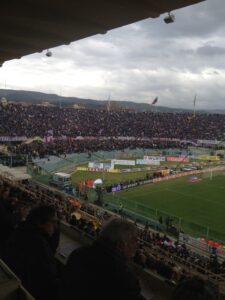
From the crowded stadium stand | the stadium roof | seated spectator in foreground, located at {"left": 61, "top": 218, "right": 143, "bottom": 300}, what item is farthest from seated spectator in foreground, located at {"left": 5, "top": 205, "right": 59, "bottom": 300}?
the stadium roof

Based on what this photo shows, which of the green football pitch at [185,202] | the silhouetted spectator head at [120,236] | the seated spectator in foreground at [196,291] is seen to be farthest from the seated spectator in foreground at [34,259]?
the green football pitch at [185,202]

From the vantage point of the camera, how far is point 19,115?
60781 millimetres

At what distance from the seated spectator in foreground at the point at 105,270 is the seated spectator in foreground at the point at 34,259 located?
52 cm

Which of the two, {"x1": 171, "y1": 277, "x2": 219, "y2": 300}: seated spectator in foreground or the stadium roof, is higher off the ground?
the stadium roof

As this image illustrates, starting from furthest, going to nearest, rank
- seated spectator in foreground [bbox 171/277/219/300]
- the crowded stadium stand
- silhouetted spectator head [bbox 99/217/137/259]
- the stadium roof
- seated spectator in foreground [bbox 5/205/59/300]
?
the crowded stadium stand < the stadium roof < seated spectator in foreground [bbox 5/205/59/300] < silhouetted spectator head [bbox 99/217/137/259] < seated spectator in foreground [bbox 171/277/219/300]

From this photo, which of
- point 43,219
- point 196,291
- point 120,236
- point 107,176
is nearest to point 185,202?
point 107,176

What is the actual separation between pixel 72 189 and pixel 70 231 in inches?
847

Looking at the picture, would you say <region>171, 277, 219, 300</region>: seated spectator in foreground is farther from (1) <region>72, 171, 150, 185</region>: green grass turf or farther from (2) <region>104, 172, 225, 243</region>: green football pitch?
(1) <region>72, 171, 150, 185</region>: green grass turf

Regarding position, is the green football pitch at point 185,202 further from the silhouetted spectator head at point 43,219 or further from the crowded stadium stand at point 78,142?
the silhouetted spectator head at point 43,219

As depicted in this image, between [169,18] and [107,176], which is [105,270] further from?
[107,176]

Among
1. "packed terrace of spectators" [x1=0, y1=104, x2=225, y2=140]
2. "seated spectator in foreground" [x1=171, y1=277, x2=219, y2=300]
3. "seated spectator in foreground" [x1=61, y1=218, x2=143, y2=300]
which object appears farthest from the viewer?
"packed terrace of spectators" [x1=0, y1=104, x2=225, y2=140]

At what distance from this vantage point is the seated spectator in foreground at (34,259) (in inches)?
126

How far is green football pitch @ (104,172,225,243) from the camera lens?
22.7 meters

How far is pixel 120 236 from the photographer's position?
108 inches
